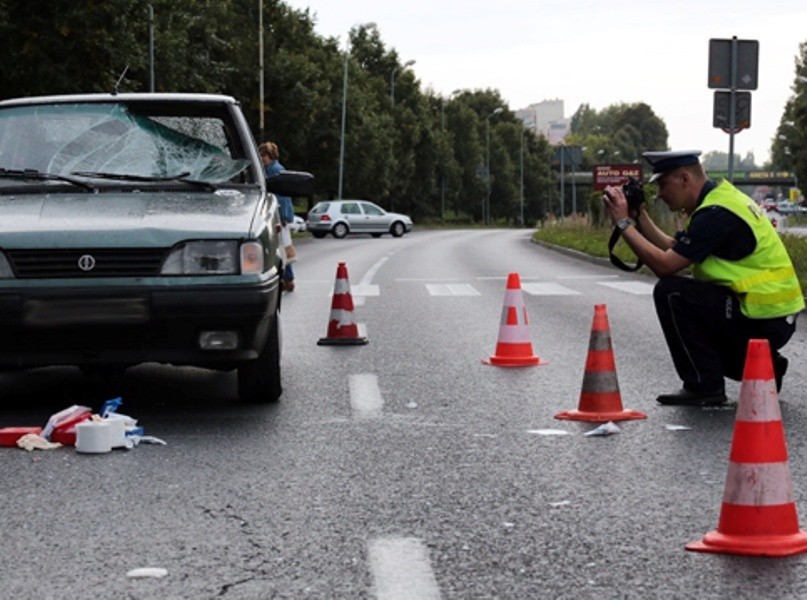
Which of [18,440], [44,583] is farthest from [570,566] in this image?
[18,440]

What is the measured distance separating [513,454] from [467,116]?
112789 mm

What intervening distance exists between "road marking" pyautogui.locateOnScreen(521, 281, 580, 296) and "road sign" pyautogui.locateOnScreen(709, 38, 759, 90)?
3.21 meters

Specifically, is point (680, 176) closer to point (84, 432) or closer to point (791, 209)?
point (84, 432)

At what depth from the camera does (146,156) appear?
921 cm

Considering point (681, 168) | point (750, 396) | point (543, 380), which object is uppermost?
point (681, 168)

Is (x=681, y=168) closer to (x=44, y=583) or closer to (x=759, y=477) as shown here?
(x=759, y=477)

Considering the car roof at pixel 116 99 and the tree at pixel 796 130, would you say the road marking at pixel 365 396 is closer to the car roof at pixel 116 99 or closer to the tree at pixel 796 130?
the car roof at pixel 116 99

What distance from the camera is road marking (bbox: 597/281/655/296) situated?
20900 mm

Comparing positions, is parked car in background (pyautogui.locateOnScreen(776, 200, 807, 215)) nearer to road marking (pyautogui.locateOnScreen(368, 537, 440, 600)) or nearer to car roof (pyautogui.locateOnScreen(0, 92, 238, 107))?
car roof (pyautogui.locateOnScreen(0, 92, 238, 107))

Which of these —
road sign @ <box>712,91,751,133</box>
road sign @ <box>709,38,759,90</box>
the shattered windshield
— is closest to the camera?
the shattered windshield

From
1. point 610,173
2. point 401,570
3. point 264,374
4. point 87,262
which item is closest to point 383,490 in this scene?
point 401,570

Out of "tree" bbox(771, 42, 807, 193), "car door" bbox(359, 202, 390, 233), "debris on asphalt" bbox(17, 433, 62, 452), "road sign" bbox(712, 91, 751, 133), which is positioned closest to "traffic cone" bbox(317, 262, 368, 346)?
"debris on asphalt" bbox(17, 433, 62, 452)

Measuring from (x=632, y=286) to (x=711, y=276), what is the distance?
539 inches

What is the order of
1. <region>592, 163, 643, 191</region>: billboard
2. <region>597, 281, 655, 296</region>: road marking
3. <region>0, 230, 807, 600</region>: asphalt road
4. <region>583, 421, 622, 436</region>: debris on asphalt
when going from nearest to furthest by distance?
<region>0, 230, 807, 600</region>: asphalt road
<region>583, 421, 622, 436</region>: debris on asphalt
<region>597, 281, 655, 296</region>: road marking
<region>592, 163, 643, 191</region>: billboard
